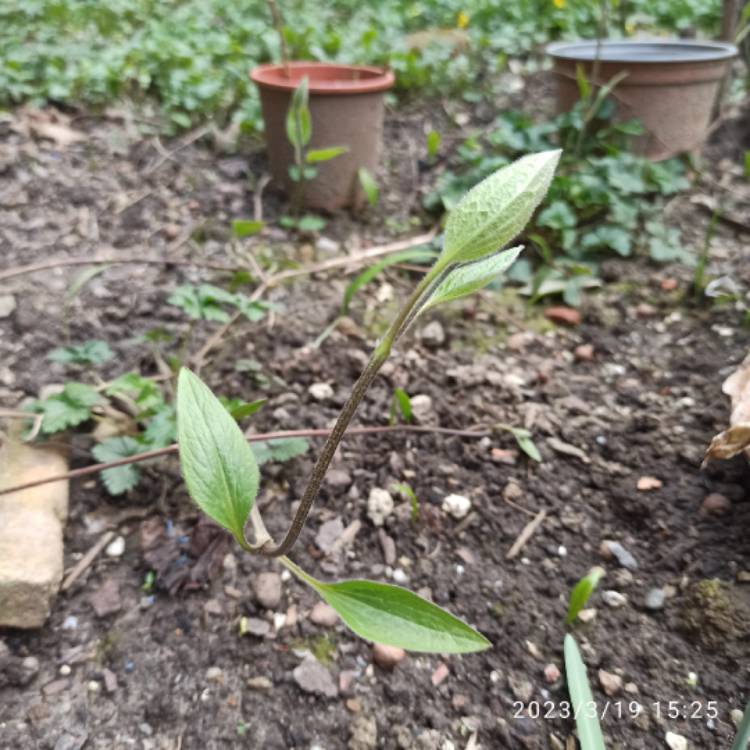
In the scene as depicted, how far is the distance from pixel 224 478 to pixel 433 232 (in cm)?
128

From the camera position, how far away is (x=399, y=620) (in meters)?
0.70

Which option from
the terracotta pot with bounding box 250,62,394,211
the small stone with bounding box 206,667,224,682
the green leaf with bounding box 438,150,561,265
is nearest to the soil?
the small stone with bounding box 206,667,224,682

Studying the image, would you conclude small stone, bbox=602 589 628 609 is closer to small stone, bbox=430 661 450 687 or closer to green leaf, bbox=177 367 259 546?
small stone, bbox=430 661 450 687

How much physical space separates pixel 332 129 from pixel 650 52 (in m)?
1.26

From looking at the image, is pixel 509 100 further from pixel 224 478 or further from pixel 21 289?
pixel 224 478

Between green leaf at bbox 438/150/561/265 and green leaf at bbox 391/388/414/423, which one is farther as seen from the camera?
green leaf at bbox 391/388/414/423

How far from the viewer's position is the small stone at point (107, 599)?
0.95 m

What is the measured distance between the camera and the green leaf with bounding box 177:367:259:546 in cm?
74

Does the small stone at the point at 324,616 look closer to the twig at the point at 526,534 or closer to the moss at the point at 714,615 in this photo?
the twig at the point at 526,534

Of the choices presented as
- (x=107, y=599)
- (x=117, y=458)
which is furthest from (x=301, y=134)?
(x=107, y=599)

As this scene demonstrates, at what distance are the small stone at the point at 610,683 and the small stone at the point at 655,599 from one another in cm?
12

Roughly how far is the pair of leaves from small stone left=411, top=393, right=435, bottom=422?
53 cm

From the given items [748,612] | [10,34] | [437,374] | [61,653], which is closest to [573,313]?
[437,374]

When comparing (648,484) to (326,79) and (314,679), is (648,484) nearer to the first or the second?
(314,679)
